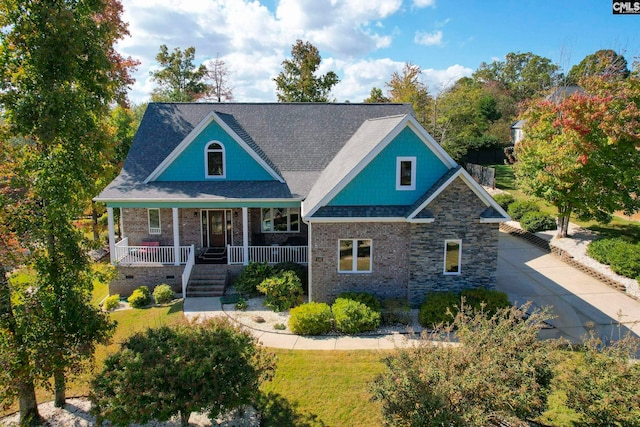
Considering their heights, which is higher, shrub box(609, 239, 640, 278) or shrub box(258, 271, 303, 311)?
shrub box(609, 239, 640, 278)

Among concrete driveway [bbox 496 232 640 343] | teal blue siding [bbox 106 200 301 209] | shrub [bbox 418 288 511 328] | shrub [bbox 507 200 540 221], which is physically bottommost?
concrete driveway [bbox 496 232 640 343]

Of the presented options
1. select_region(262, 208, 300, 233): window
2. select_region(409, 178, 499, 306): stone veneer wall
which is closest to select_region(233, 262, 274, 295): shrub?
select_region(262, 208, 300, 233): window

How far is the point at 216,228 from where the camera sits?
71.3 ft

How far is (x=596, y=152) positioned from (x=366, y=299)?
50.2ft

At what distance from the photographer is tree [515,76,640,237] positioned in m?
21.2

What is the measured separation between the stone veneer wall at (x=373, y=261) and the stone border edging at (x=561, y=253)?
1055 centimetres

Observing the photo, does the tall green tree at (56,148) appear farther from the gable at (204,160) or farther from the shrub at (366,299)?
the gable at (204,160)

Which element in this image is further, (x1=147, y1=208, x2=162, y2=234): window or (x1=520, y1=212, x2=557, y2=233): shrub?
(x1=520, y1=212, x2=557, y2=233): shrub

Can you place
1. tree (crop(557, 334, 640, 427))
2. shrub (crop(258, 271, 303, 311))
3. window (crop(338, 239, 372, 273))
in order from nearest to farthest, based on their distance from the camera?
tree (crop(557, 334, 640, 427)) < window (crop(338, 239, 372, 273)) < shrub (crop(258, 271, 303, 311))

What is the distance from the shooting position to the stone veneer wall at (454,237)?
1611cm

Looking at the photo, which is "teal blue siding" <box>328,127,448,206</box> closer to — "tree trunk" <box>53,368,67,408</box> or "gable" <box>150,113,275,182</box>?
"gable" <box>150,113,275,182</box>

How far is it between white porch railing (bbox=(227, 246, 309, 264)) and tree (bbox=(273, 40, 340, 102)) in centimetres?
2993

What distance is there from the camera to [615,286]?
63.7 ft

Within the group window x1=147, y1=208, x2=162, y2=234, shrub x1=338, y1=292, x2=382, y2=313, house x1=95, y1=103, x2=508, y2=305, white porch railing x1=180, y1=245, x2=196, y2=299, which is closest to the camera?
shrub x1=338, y1=292, x2=382, y2=313
